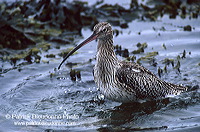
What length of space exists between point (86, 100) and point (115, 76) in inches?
40.6

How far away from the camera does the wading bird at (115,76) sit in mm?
7645

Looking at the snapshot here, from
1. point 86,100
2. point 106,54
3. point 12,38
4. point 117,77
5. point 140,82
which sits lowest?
point 86,100

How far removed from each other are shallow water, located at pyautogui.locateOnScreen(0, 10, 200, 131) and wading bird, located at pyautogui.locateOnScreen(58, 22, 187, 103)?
316 mm

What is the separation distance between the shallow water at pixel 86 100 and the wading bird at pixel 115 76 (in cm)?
32

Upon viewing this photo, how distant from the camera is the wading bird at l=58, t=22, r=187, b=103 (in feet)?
25.1

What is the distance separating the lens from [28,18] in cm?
1246

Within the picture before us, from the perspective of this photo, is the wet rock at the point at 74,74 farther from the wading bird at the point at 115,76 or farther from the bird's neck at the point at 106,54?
the bird's neck at the point at 106,54

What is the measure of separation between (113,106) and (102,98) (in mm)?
457

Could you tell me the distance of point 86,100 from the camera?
27.6ft

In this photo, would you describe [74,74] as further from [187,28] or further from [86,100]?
[187,28]

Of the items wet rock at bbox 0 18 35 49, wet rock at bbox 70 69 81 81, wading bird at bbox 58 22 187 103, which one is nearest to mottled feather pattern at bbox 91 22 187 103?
wading bird at bbox 58 22 187 103

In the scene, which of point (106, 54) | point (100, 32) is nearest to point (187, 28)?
point (106, 54)

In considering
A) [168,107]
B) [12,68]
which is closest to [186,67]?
[168,107]

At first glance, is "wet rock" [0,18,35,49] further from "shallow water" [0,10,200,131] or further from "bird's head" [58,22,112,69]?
"bird's head" [58,22,112,69]
